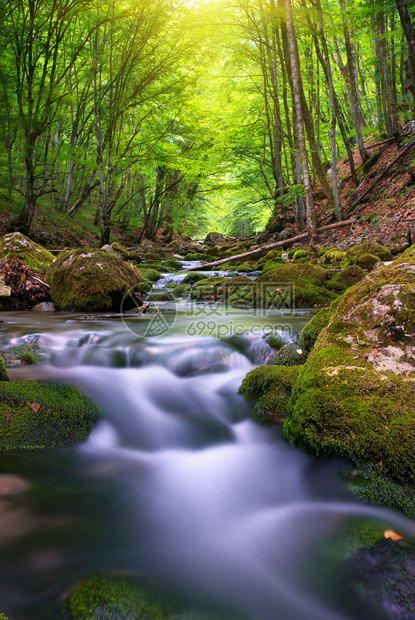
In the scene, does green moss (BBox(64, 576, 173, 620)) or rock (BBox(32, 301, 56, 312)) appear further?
rock (BBox(32, 301, 56, 312))

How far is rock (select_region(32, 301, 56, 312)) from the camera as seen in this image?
700 cm

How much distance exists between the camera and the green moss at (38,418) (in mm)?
2416

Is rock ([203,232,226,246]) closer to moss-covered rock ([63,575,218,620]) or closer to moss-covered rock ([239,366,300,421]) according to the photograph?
moss-covered rock ([239,366,300,421])

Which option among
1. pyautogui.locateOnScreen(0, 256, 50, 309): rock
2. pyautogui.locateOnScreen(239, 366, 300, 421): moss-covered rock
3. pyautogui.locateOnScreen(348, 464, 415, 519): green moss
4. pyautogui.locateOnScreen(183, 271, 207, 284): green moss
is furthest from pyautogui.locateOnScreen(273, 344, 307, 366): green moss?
pyautogui.locateOnScreen(183, 271, 207, 284): green moss

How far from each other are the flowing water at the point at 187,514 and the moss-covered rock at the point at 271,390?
15 cm

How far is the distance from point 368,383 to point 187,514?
137cm

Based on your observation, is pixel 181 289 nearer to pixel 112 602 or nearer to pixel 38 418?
pixel 38 418

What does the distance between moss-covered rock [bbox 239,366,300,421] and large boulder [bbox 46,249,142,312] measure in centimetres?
449

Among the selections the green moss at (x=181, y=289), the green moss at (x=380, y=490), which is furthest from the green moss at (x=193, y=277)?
the green moss at (x=380, y=490)

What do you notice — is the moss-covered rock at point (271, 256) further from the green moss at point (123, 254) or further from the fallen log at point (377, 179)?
the green moss at point (123, 254)

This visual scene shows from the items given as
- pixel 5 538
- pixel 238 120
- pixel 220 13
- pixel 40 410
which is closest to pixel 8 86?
pixel 220 13

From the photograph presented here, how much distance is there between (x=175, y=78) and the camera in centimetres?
1343

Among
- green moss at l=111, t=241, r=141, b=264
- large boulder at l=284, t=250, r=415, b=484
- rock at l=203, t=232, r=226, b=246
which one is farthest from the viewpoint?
rock at l=203, t=232, r=226, b=246

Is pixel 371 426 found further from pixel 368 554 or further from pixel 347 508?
pixel 368 554
